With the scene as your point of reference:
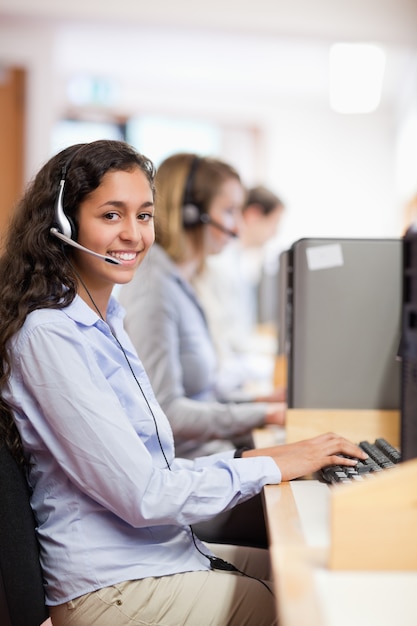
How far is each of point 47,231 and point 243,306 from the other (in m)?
3.49

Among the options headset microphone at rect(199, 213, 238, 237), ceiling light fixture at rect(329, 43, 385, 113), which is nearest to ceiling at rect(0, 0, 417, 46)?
ceiling light fixture at rect(329, 43, 385, 113)

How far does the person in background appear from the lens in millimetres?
2871

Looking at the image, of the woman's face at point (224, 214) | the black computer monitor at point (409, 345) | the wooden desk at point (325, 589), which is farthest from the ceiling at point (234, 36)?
the wooden desk at point (325, 589)

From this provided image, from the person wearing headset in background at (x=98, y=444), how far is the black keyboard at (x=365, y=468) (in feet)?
0.07

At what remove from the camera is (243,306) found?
468cm

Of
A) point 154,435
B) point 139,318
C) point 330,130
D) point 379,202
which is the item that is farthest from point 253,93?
point 154,435

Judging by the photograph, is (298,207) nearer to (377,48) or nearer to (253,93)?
(253,93)

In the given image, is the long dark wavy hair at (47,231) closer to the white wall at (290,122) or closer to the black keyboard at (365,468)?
the black keyboard at (365,468)

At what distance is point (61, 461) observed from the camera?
108 cm

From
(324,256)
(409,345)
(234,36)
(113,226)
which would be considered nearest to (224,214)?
(324,256)

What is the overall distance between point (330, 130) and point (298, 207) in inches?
27.9

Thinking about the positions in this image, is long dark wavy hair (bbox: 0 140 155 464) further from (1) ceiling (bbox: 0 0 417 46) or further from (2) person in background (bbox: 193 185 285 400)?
(1) ceiling (bbox: 0 0 417 46)

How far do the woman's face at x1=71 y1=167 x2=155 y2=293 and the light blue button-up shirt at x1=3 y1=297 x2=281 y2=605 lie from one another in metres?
0.10

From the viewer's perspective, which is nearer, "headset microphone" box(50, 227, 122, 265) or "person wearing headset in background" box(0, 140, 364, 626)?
"person wearing headset in background" box(0, 140, 364, 626)
